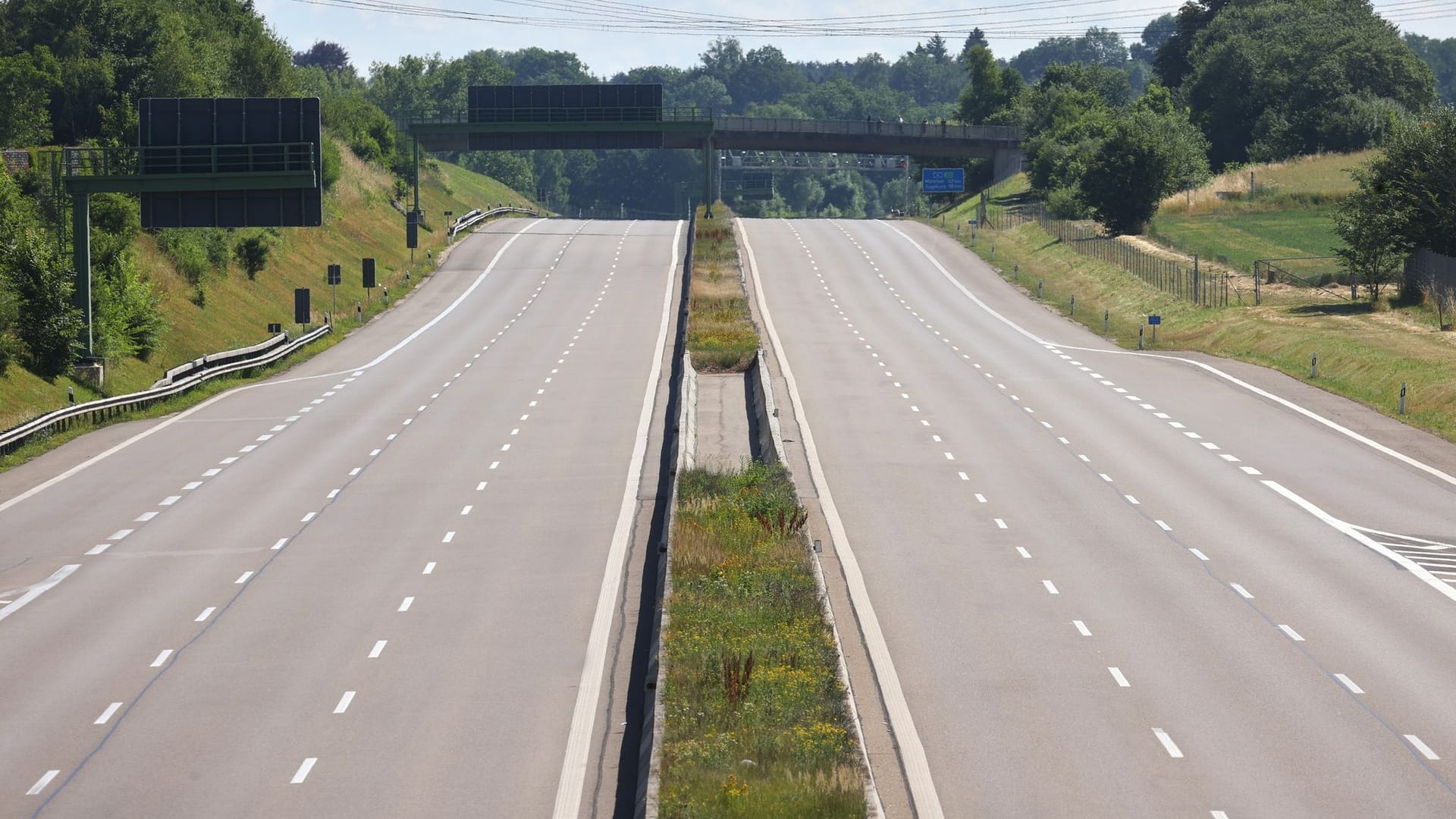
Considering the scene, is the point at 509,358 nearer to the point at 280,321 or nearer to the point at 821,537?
the point at 280,321

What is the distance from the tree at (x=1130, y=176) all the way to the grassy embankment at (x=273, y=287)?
1486 inches

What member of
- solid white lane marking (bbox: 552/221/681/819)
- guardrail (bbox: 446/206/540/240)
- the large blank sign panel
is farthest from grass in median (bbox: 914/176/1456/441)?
guardrail (bbox: 446/206/540/240)

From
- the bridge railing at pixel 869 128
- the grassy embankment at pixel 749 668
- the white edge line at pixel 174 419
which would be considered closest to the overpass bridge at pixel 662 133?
the bridge railing at pixel 869 128

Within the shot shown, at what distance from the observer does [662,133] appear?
389 ft

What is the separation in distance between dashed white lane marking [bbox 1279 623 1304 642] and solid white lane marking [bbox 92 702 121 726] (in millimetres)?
15838

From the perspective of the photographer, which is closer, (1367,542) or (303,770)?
(303,770)

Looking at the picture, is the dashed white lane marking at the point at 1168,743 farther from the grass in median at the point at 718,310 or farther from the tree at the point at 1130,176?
the tree at the point at 1130,176

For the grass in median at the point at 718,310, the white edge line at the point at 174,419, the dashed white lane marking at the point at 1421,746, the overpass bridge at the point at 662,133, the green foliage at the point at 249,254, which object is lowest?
the white edge line at the point at 174,419

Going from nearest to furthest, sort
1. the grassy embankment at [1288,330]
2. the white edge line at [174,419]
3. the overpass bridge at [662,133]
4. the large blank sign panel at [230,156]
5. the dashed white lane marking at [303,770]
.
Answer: the dashed white lane marking at [303,770], the white edge line at [174,419], the grassy embankment at [1288,330], the large blank sign panel at [230,156], the overpass bridge at [662,133]

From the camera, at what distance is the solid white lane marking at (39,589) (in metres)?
25.3

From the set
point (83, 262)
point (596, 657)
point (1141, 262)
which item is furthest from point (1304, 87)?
point (596, 657)

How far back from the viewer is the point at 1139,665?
22.1 metres

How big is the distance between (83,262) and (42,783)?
34649 mm

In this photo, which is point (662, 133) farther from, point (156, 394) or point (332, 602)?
point (332, 602)
